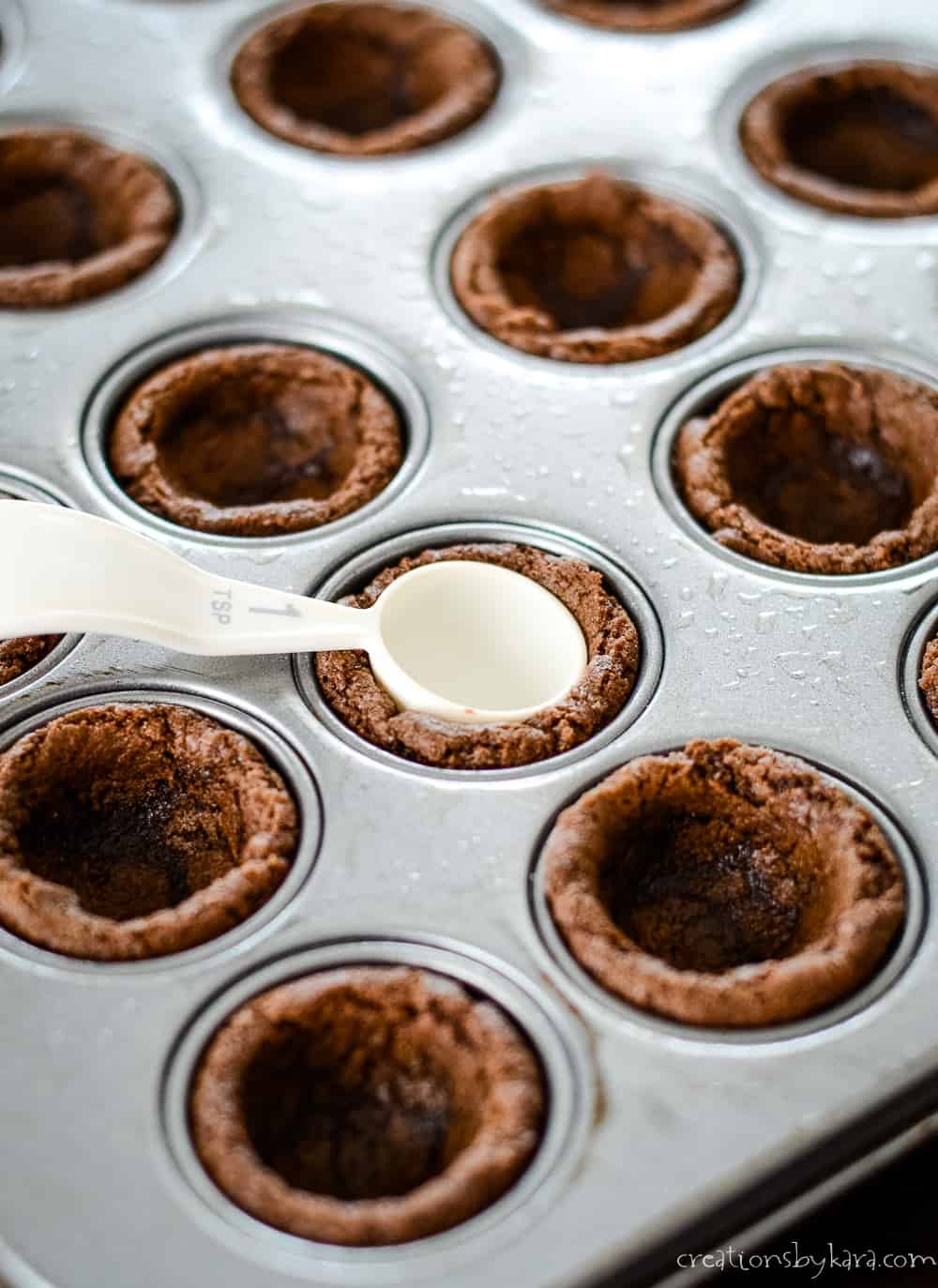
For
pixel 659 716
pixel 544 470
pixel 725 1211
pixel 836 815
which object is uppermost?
pixel 544 470

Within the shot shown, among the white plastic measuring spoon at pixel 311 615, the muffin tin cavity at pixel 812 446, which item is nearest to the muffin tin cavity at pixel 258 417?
the white plastic measuring spoon at pixel 311 615

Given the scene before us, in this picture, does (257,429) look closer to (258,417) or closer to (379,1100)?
(258,417)

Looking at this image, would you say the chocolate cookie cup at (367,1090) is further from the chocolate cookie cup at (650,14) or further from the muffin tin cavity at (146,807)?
the chocolate cookie cup at (650,14)

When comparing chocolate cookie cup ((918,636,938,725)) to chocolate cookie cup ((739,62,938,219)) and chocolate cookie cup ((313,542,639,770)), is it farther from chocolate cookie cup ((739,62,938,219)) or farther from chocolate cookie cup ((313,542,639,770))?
chocolate cookie cup ((739,62,938,219))

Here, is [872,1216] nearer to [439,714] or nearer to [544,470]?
[439,714]

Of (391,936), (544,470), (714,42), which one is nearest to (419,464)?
(544,470)

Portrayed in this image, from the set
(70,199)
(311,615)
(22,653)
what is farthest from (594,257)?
(22,653)

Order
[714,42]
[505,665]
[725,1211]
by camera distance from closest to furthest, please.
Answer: [725,1211], [505,665], [714,42]

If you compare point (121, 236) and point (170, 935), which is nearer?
point (170, 935)
